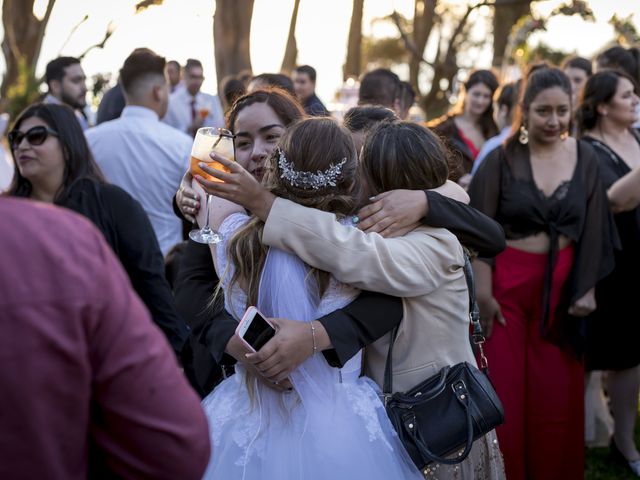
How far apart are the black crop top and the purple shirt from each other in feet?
11.2

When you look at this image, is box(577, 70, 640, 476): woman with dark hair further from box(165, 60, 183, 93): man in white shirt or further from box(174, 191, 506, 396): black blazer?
box(165, 60, 183, 93): man in white shirt

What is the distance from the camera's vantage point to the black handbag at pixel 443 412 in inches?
107

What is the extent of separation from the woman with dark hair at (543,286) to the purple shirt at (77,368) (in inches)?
133

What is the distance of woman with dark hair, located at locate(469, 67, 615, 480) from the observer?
4727mm

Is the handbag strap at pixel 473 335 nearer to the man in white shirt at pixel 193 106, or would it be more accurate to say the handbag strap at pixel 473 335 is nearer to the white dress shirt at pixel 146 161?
the white dress shirt at pixel 146 161

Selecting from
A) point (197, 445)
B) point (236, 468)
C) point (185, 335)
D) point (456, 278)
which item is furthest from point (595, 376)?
point (197, 445)

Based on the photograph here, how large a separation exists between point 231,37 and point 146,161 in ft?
33.9

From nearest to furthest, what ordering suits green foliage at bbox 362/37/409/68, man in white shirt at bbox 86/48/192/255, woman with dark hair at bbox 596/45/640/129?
man in white shirt at bbox 86/48/192/255 < woman with dark hair at bbox 596/45/640/129 < green foliage at bbox 362/37/409/68

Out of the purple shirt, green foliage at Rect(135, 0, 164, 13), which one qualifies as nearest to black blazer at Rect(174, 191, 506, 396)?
the purple shirt

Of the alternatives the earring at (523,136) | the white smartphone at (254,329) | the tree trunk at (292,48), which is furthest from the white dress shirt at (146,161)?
the tree trunk at (292,48)

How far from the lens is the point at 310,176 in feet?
8.82

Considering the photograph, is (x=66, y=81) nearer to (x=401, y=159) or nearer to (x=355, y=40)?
(x=401, y=159)

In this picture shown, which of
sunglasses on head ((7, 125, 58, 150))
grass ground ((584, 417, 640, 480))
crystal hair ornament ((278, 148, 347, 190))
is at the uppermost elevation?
crystal hair ornament ((278, 148, 347, 190))

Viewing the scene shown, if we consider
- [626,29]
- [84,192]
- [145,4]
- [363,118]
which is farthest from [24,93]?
[363,118]
